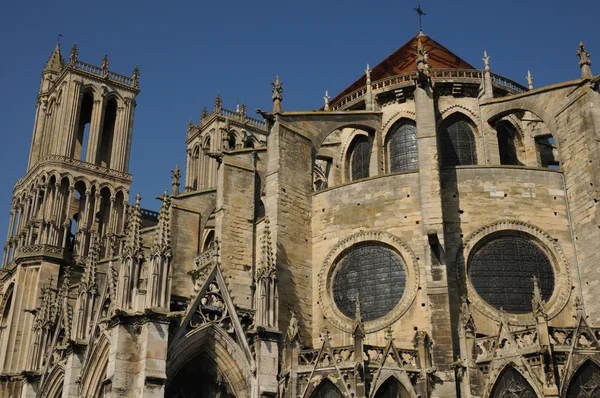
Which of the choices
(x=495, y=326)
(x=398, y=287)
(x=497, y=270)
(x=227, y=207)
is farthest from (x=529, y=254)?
(x=227, y=207)

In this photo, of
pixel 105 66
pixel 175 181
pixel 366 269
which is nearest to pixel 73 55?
pixel 105 66

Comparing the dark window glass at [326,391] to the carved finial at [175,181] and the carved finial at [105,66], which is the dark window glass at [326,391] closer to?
the carved finial at [175,181]

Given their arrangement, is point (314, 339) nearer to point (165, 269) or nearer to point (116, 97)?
point (165, 269)

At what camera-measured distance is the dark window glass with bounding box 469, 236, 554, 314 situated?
20.1 meters

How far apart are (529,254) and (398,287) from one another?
3551mm

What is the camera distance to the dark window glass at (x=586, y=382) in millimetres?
15805

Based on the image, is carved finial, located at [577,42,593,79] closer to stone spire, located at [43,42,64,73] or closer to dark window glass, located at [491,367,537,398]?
dark window glass, located at [491,367,537,398]

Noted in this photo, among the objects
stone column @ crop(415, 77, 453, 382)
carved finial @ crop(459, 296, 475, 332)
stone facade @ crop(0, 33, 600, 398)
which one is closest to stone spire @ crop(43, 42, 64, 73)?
stone facade @ crop(0, 33, 600, 398)

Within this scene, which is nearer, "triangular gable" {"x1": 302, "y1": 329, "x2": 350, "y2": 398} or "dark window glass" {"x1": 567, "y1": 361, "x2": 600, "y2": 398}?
"dark window glass" {"x1": 567, "y1": 361, "x2": 600, "y2": 398}

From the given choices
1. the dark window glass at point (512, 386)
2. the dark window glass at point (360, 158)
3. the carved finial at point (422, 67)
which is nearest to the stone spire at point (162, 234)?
the dark window glass at point (512, 386)

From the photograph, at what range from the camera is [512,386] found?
16.3m

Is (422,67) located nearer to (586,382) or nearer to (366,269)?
(366,269)

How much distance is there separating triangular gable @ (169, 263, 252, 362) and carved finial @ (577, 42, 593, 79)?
40.2 feet

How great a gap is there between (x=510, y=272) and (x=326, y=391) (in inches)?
253
